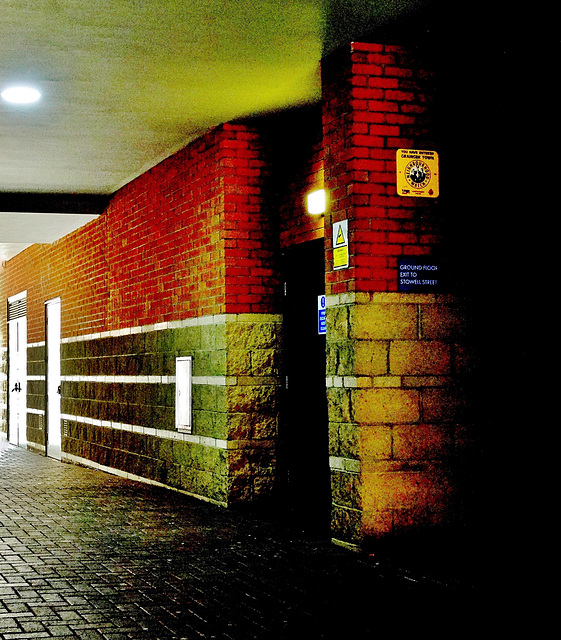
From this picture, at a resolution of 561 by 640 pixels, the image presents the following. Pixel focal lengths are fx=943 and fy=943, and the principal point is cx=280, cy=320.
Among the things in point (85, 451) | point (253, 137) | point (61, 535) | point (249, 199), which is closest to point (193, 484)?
point (61, 535)

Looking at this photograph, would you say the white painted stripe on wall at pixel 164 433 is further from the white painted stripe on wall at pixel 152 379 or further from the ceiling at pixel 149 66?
the ceiling at pixel 149 66

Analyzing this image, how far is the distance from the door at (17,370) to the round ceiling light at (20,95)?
10.8 metres

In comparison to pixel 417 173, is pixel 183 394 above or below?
below

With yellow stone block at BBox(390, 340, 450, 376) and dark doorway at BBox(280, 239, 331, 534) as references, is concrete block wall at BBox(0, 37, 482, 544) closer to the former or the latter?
yellow stone block at BBox(390, 340, 450, 376)

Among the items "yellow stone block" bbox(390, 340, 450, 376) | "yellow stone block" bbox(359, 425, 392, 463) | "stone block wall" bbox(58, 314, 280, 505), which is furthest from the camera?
"stone block wall" bbox(58, 314, 280, 505)

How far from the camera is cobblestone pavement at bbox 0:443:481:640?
5129mm

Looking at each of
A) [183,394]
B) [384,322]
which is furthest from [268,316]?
[384,322]

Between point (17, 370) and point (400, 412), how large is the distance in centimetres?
1455

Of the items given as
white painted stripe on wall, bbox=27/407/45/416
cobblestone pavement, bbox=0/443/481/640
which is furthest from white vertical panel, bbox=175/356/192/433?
white painted stripe on wall, bbox=27/407/45/416

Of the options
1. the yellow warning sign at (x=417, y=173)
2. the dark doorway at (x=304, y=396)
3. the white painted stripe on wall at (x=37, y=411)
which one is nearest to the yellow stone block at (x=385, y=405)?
the yellow warning sign at (x=417, y=173)

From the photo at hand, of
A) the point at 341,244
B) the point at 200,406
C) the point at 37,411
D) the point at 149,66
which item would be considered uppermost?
the point at 149,66

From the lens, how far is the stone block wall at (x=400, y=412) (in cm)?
712

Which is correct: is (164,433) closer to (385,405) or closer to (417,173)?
(385,405)

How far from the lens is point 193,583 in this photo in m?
6.18
